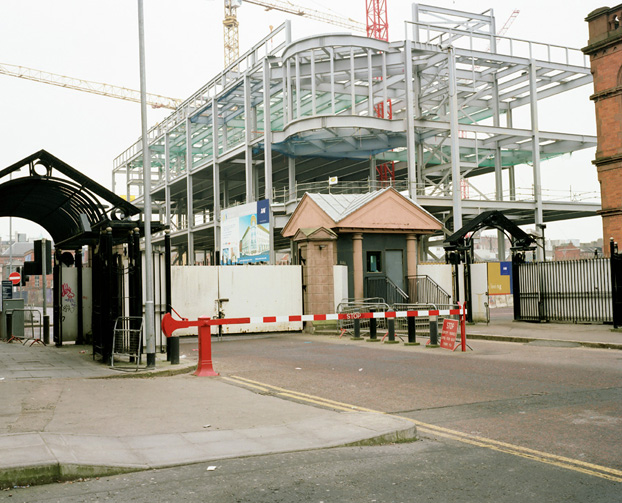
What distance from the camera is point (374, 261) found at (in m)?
25.8

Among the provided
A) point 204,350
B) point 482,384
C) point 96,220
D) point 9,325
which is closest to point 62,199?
point 96,220

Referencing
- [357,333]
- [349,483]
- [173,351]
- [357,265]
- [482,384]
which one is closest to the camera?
[349,483]

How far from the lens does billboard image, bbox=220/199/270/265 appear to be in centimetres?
4331

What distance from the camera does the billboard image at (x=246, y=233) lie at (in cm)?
4331

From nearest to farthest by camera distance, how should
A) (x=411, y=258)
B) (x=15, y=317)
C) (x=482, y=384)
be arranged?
1. (x=482, y=384)
2. (x=15, y=317)
3. (x=411, y=258)

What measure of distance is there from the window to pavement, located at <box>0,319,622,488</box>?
1389 centimetres

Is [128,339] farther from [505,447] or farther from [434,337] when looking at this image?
[505,447]

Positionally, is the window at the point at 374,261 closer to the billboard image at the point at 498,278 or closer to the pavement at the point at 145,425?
the billboard image at the point at 498,278

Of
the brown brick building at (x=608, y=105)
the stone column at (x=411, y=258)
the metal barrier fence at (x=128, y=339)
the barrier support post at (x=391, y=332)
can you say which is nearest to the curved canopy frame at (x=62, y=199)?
the metal barrier fence at (x=128, y=339)

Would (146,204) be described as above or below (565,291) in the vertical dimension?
above

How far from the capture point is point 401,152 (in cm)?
5247

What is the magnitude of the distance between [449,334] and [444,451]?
34.9ft

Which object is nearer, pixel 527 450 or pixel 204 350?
pixel 527 450

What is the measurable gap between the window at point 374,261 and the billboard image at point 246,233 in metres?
17.3
